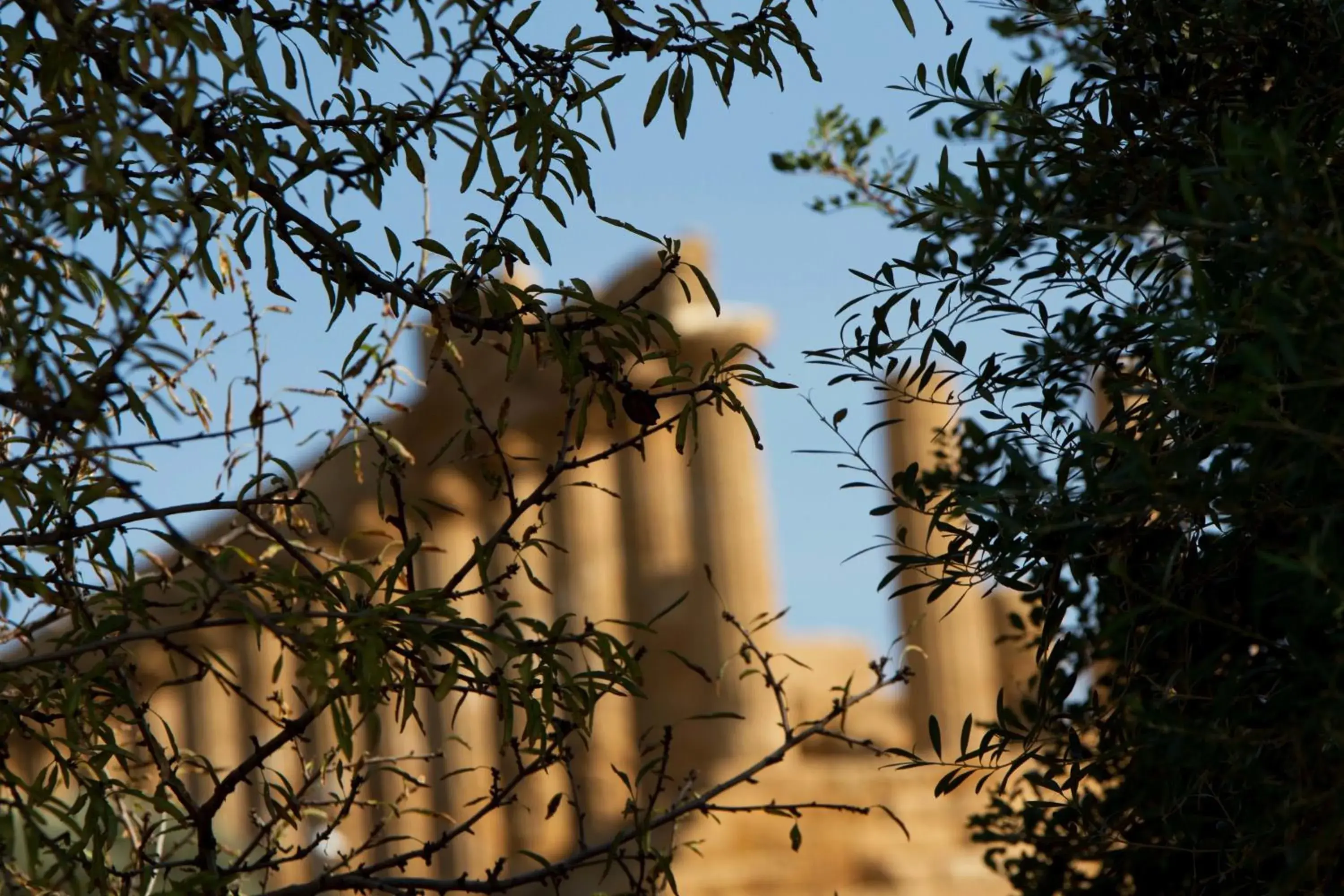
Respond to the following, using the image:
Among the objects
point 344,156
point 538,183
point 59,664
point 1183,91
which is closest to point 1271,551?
point 1183,91

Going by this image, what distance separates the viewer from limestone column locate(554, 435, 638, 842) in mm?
17031

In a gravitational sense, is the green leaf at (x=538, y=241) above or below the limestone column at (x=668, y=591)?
below

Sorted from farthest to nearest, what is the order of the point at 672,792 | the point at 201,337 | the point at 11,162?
1. the point at 672,792
2. the point at 201,337
3. the point at 11,162

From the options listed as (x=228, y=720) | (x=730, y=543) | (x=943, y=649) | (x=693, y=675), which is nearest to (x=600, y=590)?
(x=693, y=675)

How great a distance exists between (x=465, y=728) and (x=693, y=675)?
9.70 ft

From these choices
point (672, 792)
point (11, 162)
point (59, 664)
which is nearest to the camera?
point (11, 162)

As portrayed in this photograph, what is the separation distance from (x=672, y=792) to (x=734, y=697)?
1724 mm

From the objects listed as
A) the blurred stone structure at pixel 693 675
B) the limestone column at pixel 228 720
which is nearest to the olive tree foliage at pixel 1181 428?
the blurred stone structure at pixel 693 675

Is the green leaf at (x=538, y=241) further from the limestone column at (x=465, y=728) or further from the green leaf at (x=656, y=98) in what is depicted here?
the limestone column at (x=465, y=728)

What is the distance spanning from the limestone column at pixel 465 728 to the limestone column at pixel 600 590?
95cm

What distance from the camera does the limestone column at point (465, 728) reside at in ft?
57.4

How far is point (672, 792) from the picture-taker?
1680 cm

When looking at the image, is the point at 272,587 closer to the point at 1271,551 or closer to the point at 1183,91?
the point at 1271,551

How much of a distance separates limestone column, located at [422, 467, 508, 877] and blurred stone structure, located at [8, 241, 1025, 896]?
4cm
